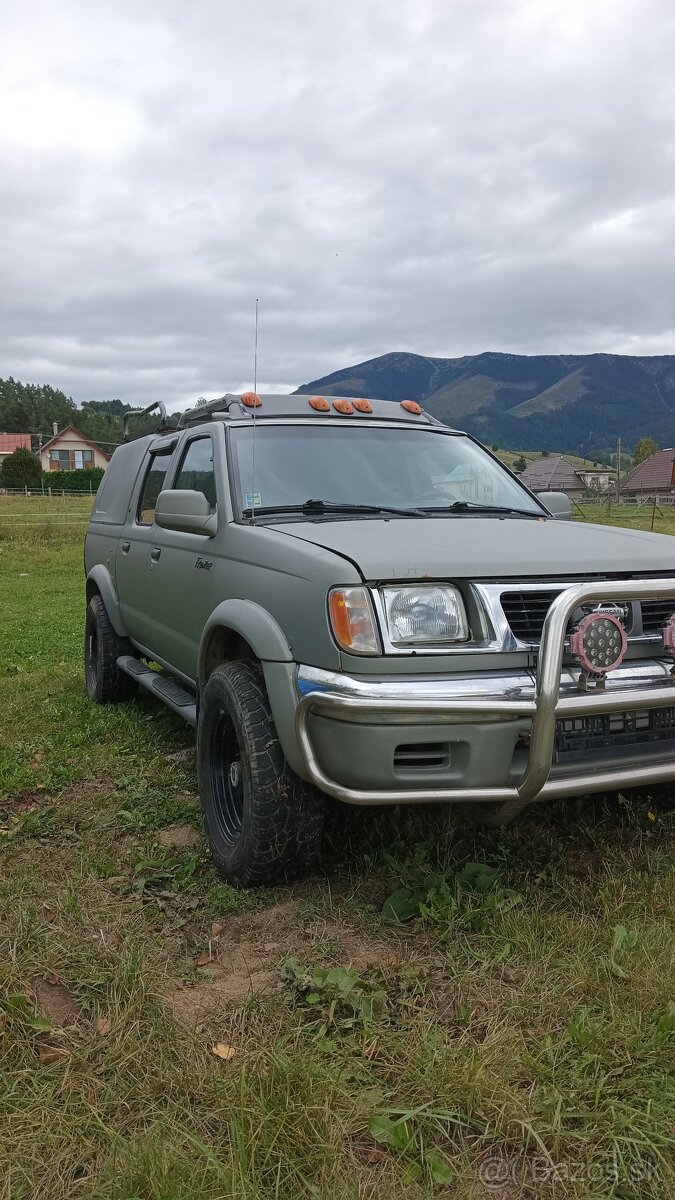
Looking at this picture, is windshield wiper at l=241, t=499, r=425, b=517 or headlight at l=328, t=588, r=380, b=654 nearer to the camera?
headlight at l=328, t=588, r=380, b=654

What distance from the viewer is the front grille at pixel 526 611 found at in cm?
269

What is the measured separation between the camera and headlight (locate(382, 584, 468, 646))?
8.64 ft

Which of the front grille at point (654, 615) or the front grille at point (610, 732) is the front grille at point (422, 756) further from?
the front grille at point (654, 615)

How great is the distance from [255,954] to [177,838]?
111 cm

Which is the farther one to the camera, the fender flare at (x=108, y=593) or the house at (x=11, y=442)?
the house at (x=11, y=442)

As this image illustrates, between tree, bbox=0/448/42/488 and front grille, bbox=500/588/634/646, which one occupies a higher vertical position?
tree, bbox=0/448/42/488

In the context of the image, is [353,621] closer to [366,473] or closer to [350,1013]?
[350,1013]

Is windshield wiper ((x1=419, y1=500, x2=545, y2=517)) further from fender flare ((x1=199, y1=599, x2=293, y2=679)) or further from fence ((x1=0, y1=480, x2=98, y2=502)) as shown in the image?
fence ((x1=0, y1=480, x2=98, y2=502))

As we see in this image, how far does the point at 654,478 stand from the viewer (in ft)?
235

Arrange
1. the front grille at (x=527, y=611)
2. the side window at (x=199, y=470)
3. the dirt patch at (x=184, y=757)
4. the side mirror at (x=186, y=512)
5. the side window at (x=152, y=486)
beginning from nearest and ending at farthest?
the front grille at (x=527, y=611) → the side mirror at (x=186, y=512) → the side window at (x=199, y=470) → the dirt patch at (x=184, y=757) → the side window at (x=152, y=486)

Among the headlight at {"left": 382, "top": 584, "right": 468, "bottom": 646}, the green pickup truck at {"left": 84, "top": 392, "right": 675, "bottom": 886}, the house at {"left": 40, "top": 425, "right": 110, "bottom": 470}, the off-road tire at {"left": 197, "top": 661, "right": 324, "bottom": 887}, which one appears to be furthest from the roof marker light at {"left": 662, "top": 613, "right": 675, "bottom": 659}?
the house at {"left": 40, "top": 425, "right": 110, "bottom": 470}

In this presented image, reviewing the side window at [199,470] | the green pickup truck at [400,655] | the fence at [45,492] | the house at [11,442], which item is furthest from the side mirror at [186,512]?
the house at [11,442]

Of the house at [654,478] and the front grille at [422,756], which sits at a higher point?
the house at [654,478]

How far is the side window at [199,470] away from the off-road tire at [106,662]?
60.6 inches
